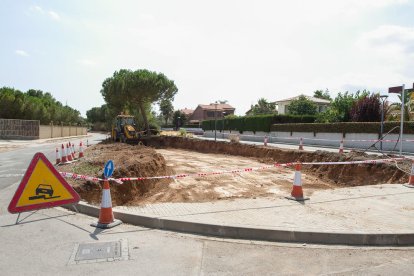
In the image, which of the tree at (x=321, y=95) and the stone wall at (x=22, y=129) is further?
the tree at (x=321, y=95)

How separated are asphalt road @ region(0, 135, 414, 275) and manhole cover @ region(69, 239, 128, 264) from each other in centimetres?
3

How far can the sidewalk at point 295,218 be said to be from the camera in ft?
17.3

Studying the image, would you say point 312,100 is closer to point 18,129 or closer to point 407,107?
point 407,107

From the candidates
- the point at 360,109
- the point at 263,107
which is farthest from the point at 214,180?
the point at 263,107

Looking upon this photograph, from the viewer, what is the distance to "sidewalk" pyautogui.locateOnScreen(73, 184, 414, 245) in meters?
5.27

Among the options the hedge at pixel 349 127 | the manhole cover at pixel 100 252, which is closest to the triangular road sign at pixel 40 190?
the manhole cover at pixel 100 252

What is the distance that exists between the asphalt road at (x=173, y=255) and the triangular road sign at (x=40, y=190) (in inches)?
14.4

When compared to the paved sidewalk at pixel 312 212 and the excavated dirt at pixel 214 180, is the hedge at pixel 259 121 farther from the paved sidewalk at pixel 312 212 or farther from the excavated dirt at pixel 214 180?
the paved sidewalk at pixel 312 212

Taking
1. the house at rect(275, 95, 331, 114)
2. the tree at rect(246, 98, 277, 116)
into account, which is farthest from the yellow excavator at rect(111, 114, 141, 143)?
the tree at rect(246, 98, 277, 116)

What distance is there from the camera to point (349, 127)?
80.2 feet

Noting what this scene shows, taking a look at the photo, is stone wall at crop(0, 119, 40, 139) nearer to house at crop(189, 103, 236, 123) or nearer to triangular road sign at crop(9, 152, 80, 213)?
triangular road sign at crop(9, 152, 80, 213)

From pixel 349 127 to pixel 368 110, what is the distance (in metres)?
3.48

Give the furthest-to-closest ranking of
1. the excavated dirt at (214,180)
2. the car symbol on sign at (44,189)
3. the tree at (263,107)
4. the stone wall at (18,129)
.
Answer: the tree at (263,107) → the stone wall at (18,129) → the excavated dirt at (214,180) → the car symbol on sign at (44,189)

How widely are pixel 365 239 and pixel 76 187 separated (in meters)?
6.85
